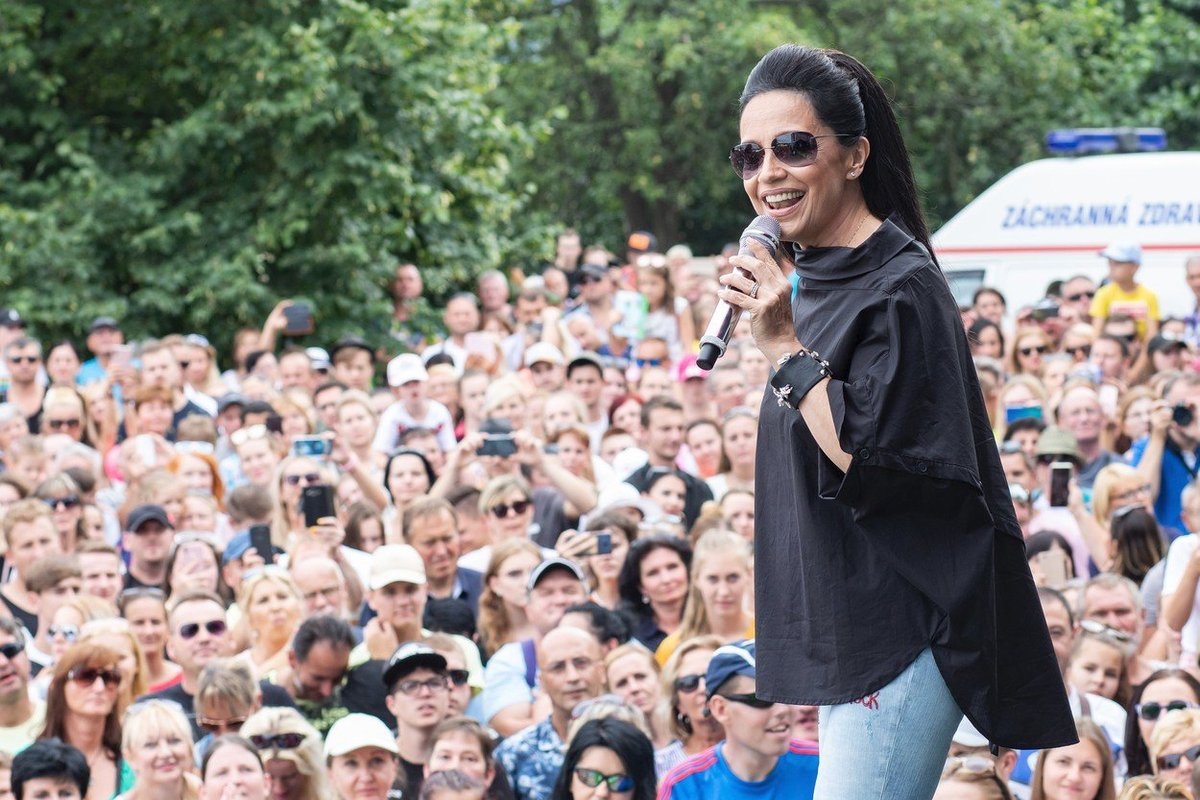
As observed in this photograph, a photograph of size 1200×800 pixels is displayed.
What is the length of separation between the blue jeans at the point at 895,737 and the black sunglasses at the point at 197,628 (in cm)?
463

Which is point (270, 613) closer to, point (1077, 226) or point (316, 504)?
point (316, 504)

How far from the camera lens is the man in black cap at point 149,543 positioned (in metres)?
8.42

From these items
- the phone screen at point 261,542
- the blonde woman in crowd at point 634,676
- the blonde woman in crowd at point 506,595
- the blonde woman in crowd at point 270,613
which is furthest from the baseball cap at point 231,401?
the blonde woman in crowd at point 634,676

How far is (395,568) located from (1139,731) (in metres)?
2.81

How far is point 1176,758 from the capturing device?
18.5 feet

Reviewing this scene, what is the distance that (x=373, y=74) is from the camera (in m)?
14.3

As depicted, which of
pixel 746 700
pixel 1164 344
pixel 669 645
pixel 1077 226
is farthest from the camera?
pixel 1077 226

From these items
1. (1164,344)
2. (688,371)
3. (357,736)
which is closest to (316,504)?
(357,736)

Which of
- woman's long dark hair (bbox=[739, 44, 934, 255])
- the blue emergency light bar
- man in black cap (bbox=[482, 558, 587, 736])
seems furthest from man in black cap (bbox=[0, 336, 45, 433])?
woman's long dark hair (bbox=[739, 44, 934, 255])

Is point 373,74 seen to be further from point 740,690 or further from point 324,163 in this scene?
point 740,690

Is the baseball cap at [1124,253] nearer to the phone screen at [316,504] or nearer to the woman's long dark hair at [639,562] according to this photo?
the woman's long dark hair at [639,562]

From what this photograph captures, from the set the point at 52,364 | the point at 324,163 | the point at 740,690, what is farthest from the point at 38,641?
the point at 324,163

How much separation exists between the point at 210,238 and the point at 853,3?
450 inches

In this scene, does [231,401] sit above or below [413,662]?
above
